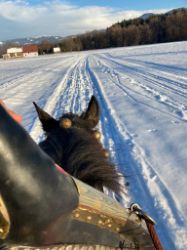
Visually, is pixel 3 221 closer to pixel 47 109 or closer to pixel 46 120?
pixel 46 120

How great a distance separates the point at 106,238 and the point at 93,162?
801mm

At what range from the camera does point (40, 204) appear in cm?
104

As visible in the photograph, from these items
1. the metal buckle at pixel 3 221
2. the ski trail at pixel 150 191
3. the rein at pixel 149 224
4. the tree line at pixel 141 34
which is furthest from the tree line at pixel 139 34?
the metal buckle at pixel 3 221

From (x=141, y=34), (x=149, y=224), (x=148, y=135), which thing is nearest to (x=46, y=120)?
(x=149, y=224)

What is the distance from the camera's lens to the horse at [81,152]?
6.62 feet

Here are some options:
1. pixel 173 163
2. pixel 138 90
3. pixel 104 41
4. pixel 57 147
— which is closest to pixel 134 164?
pixel 173 163

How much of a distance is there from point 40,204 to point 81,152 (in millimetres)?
1091

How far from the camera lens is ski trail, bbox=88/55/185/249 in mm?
3432

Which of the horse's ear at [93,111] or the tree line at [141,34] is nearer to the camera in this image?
the horse's ear at [93,111]

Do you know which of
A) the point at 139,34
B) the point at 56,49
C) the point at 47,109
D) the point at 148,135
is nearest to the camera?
the point at 148,135

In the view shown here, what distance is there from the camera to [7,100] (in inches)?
525

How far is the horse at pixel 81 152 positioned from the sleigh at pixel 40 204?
708 mm

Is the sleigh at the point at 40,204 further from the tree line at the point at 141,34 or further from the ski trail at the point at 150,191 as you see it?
the tree line at the point at 141,34

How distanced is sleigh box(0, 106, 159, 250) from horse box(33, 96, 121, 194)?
2.32 ft
